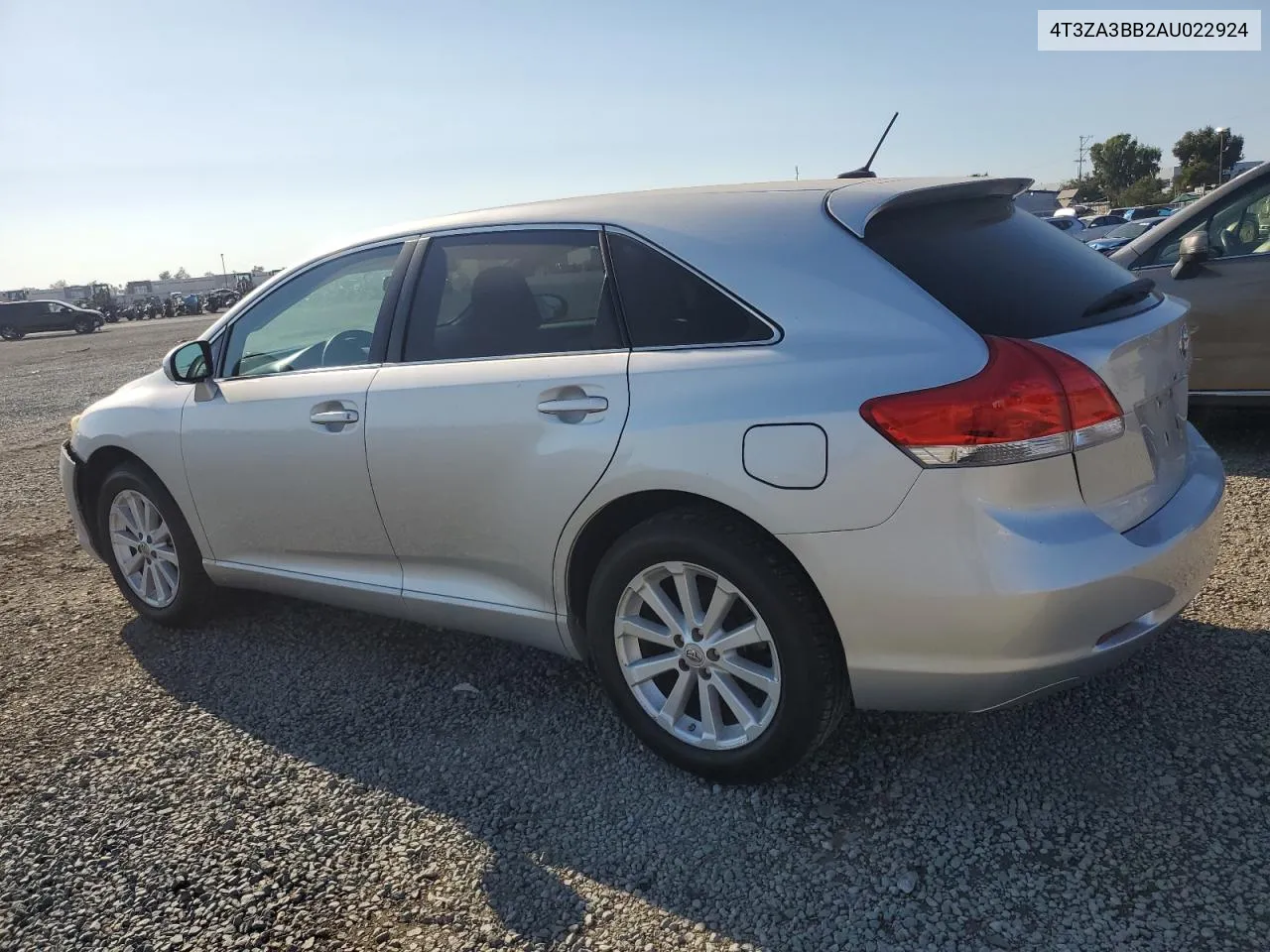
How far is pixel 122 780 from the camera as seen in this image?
3.21m

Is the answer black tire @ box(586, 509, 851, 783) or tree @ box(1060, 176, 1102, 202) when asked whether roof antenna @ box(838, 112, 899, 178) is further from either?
tree @ box(1060, 176, 1102, 202)

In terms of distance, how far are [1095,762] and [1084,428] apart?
1041 mm

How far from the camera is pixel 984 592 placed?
2326mm

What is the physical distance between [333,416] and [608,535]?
3.81 feet

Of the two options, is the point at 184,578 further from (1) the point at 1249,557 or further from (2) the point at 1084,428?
(1) the point at 1249,557

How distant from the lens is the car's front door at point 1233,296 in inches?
217

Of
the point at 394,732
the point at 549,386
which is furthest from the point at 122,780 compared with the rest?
the point at 549,386

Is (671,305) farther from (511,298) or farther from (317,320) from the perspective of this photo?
(317,320)

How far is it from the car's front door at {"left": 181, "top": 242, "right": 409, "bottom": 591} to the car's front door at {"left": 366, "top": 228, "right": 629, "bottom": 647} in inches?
6.2

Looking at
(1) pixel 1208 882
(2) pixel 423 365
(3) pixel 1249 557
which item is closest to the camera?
(1) pixel 1208 882

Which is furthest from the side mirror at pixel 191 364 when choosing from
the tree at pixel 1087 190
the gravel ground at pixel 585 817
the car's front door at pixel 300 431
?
the tree at pixel 1087 190

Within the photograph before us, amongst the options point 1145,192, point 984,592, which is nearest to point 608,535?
point 984,592

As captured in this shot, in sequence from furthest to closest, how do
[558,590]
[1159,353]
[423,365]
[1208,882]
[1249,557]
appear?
1. [1249,557]
2. [423,365]
3. [558,590]
4. [1159,353]
5. [1208,882]

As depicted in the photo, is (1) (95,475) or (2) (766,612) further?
(1) (95,475)
